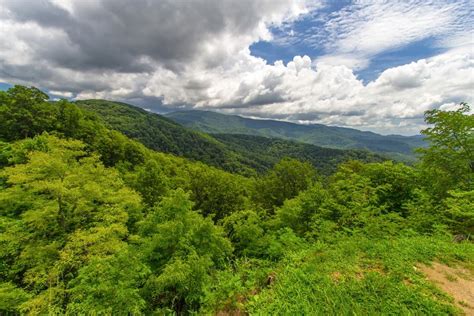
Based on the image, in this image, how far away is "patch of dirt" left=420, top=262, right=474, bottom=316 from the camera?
500cm

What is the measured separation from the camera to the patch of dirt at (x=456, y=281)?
4998 millimetres

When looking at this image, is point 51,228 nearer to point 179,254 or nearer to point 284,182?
point 179,254

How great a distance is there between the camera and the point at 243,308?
5.48 m

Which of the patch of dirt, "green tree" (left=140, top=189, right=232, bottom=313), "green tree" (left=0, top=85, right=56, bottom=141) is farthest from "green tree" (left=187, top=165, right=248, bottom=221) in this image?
"green tree" (left=0, top=85, right=56, bottom=141)

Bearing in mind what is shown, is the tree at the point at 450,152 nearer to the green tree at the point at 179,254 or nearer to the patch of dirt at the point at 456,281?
the patch of dirt at the point at 456,281

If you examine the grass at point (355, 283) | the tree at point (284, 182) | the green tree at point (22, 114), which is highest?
the green tree at point (22, 114)

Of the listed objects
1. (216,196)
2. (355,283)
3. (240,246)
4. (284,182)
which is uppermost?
(355,283)

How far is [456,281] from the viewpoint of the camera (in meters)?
5.82

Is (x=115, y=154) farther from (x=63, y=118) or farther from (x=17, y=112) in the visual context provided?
(x=17, y=112)

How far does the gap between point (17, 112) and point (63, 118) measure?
6.86 m

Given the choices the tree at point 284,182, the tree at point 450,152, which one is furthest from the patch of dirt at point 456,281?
the tree at point 284,182

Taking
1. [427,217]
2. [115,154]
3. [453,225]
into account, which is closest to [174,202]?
[427,217]

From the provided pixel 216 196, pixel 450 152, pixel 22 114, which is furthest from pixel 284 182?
pixel 22 114

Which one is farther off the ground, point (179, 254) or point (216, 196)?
point (179, 254)
